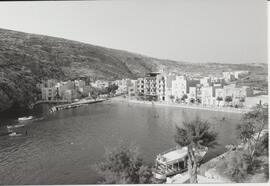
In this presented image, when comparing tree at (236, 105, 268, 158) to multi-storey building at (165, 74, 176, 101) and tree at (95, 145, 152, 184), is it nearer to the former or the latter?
tree at (95, 145, 152, 184)

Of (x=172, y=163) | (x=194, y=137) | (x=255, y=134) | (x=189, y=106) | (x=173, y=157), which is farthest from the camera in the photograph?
(x=189, y=106)

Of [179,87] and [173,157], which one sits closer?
[173,157]

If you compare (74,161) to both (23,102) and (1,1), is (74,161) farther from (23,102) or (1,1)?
(23,102)

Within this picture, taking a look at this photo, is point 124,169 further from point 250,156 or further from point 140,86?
point 140,86

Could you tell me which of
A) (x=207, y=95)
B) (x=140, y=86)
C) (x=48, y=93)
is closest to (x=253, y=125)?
(x=207, y=95)

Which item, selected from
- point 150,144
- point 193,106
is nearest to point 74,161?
point 150,144

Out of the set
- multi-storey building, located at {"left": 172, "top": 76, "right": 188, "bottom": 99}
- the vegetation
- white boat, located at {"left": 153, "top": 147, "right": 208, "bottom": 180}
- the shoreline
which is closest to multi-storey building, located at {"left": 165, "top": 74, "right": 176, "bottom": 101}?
multi-storey building, located at {"left": 172, "top": 76, "right": 188, "bottom": 99}

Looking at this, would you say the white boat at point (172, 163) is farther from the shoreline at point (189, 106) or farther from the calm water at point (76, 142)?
the shoreline at point (189, 106)
